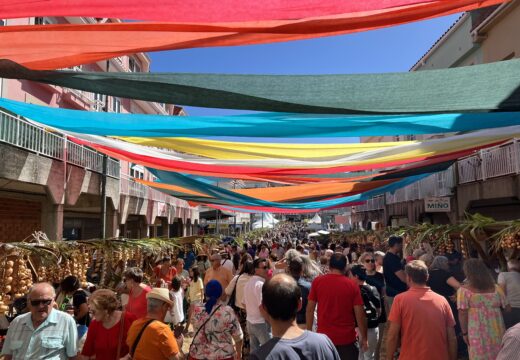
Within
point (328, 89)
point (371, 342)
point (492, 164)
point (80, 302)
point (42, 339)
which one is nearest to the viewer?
point (42, 339)

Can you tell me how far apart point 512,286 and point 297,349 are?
4.56 m

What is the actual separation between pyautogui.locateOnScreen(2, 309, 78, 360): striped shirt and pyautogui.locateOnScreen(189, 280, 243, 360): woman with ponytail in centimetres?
112

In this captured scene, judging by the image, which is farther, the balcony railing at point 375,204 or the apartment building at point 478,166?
the balcony railing at point 375,204

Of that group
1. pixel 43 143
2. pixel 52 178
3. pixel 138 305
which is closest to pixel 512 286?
pixel 138 305

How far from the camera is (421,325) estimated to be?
3.78 metres

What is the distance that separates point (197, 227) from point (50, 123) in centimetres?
3299

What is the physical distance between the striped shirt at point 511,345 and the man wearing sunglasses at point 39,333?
324cm

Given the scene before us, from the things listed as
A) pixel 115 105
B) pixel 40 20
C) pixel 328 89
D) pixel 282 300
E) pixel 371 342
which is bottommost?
pixel 371 342

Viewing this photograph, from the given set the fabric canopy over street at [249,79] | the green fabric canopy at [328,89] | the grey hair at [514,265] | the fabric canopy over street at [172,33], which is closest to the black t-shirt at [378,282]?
the grey hair at [514,265]

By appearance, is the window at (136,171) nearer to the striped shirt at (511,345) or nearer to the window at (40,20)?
the window at (40,20)

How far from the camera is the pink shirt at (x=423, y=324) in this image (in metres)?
3.75

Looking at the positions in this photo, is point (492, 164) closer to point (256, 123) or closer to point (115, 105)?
point (256, 123)

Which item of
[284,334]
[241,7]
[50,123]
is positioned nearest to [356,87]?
[241,7]

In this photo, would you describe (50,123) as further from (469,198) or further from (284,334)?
(469,198)
